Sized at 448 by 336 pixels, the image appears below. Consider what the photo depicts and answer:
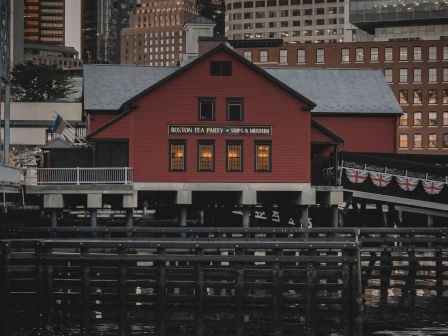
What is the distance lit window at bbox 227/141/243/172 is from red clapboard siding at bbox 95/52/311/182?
220 mm

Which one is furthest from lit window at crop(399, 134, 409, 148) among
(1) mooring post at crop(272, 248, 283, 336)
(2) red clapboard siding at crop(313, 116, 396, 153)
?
(1) mooring post at crop(272, 248, 283, 336)

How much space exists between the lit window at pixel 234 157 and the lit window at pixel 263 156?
859mm

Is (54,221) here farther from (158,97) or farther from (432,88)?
(432,88)

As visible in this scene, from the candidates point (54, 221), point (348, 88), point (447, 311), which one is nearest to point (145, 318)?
point (447, 311)

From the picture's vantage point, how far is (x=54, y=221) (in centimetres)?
4625

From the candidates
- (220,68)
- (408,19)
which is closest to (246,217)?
(220,68)

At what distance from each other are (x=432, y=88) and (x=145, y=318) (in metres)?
101

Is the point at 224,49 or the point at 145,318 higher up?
the point at 224,49

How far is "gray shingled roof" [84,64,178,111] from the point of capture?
57281 mm

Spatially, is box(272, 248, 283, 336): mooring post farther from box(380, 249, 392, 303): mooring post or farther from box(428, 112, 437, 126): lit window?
box(428, 112, 437, 126): lit window

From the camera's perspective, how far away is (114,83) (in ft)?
193

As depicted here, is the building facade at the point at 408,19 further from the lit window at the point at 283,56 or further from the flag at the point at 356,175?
the flag at the point at 356,175

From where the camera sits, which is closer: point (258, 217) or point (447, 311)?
point (447, 311)

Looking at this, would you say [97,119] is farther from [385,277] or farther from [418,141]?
[418,141]
